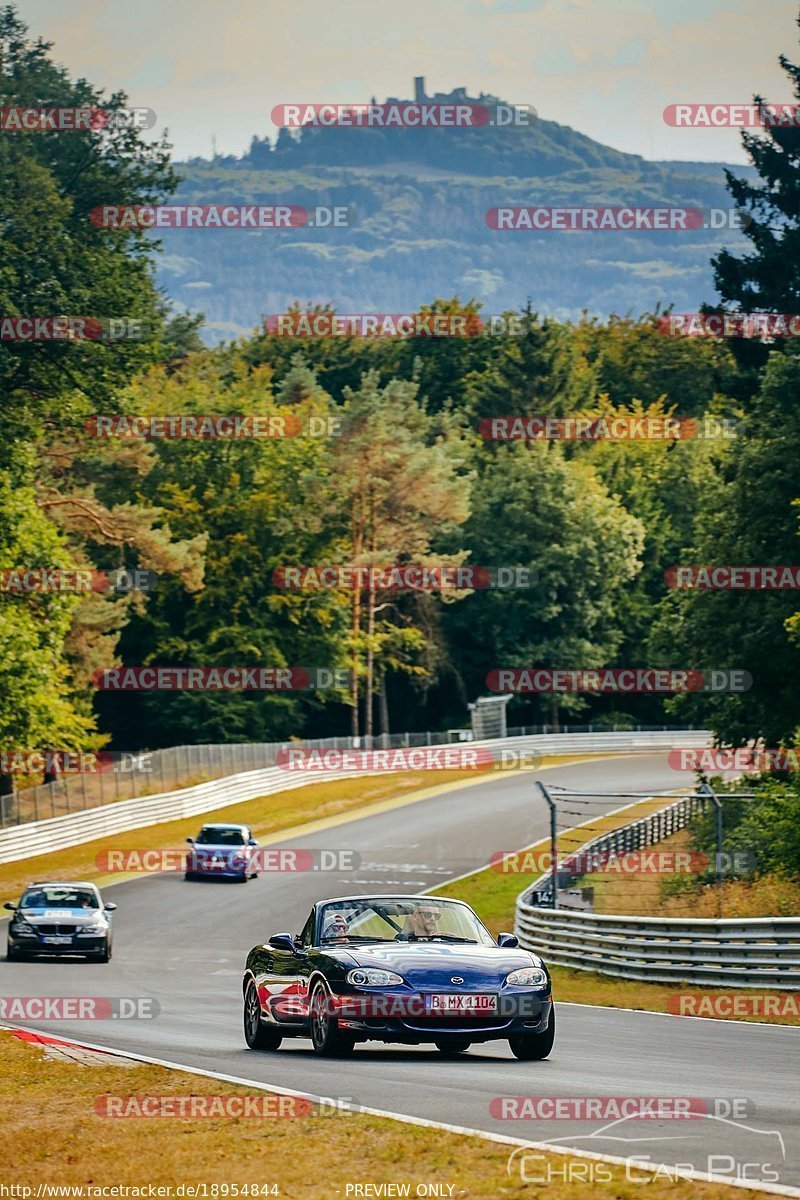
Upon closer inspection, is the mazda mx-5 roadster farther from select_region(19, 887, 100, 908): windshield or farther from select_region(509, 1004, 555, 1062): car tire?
select_region(19, 887, 100, 908): windshield

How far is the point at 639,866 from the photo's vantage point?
139ft

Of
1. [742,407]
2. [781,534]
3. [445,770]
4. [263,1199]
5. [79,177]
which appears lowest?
[445,770]

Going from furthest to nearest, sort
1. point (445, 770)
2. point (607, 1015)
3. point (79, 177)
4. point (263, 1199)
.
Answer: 1. point (445, 770)
2. point (79, 177)
3. point (607, 1015)
4. point (263, 1199)

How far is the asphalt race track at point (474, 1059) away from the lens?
985cm

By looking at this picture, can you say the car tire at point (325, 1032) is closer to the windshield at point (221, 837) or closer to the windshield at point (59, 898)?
the windshield at point (59, 898)

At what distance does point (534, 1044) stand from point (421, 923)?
152 centimetres

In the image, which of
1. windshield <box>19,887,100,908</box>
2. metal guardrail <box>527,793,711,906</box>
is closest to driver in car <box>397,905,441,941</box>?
windshield <box>19,887,100,908</box>

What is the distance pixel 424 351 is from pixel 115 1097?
347ft

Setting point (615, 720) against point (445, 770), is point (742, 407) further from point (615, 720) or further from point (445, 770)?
point (615, 720)

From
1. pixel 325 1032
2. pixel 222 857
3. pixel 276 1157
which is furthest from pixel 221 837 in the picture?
pixel 276 1157

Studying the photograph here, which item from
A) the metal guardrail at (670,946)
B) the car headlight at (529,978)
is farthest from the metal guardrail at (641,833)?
the car headlight at (529,978)

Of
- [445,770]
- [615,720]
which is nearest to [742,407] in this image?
[445,770]

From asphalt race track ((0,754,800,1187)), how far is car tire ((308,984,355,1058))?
164mm

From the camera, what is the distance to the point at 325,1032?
47.6 feet
